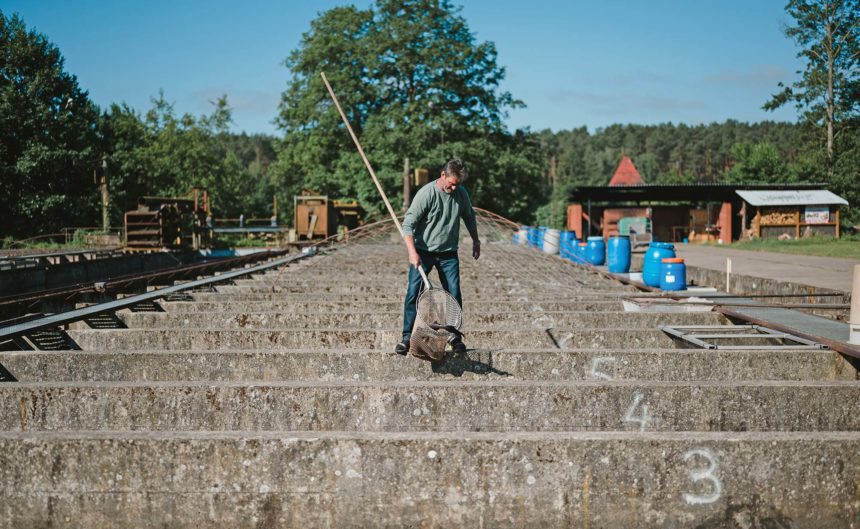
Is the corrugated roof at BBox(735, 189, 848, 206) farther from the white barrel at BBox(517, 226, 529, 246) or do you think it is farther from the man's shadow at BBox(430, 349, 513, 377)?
the man's shadow at BBox(430, 349, 513, 377)

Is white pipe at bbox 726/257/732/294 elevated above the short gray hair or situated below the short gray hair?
below

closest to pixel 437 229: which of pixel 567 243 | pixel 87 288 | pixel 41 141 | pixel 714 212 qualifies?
pixel 87 288

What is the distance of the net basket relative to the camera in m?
5.36

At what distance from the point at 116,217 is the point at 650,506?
47350 millimetres

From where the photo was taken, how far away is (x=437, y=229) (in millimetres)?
6074

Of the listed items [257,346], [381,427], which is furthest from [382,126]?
[381,427]

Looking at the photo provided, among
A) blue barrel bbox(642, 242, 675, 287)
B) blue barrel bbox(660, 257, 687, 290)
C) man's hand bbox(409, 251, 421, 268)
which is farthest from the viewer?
blue barrel bbox(642, 242, 675, 287)

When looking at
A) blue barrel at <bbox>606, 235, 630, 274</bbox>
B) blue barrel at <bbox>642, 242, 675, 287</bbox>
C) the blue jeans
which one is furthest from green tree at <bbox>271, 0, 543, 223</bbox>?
the blue jeans

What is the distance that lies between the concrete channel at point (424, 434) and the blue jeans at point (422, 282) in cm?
41

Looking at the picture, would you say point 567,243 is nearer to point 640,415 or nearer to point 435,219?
point 435,219

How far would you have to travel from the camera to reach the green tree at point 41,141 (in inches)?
1620

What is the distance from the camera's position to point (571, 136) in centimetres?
17900

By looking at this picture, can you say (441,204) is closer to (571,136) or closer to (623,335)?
(623,335)

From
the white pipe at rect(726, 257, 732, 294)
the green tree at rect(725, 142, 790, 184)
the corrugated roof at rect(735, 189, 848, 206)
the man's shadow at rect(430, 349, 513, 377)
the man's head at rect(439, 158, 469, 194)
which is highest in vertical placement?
the green tree at rect(725, 142, 790, 184)
